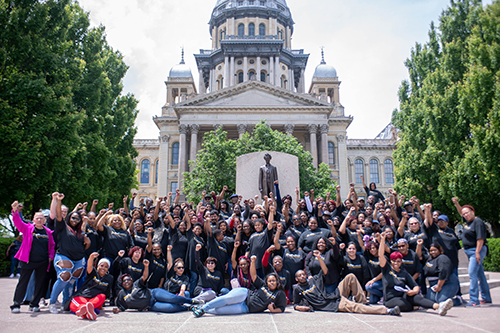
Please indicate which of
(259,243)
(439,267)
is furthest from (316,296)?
(439,267)

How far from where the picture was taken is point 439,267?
7.33m

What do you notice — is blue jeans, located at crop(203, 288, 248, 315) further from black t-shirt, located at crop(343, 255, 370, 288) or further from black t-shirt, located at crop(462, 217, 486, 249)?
black t-shirt, located at crop(462, 217, 486, 249)

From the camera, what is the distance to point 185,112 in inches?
1891

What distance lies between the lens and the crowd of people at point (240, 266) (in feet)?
23.2

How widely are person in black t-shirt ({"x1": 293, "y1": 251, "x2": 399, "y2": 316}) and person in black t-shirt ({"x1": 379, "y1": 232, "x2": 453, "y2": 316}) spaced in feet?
1.76

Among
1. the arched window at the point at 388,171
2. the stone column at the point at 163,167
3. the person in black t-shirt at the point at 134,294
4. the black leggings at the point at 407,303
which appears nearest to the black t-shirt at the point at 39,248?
the person in black t-shirt at the point at 134,294

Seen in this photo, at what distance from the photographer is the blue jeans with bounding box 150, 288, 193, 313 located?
7.06 meters

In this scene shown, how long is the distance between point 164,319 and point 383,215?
6.04 m

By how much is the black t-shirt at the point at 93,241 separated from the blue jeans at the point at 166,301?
175 cm

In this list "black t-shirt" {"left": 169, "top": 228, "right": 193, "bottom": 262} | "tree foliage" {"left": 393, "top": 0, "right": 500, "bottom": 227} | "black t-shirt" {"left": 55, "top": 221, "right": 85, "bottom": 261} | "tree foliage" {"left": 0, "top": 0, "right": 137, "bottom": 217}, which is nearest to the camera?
"black t-shirt" {"left": 55, "top": 221, "right": 85, "bottom": 261}

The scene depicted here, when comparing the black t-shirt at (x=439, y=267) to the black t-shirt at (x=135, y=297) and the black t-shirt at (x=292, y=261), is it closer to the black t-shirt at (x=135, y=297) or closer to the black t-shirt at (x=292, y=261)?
the black t-shirt at (x=292, y=261)

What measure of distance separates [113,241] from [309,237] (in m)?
4.25

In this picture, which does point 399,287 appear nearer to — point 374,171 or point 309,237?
point 309,237

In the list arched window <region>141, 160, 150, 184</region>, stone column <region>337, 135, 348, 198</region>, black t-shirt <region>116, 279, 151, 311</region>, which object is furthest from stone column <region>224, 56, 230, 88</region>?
black t-shirt <region>116, 279, 151, 311</region>
